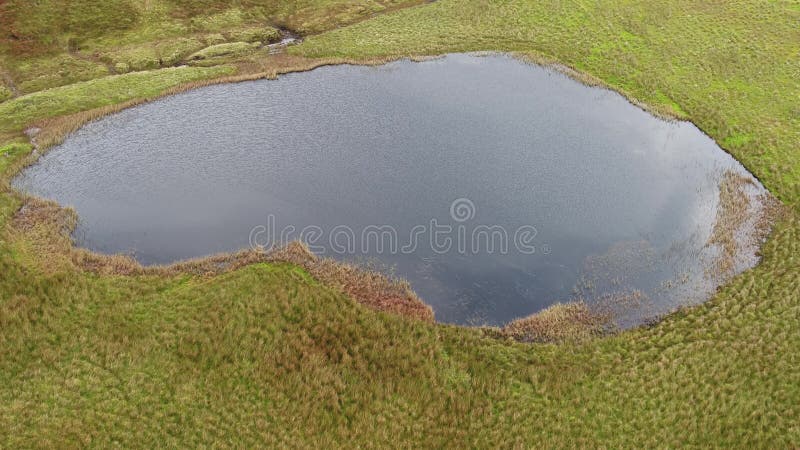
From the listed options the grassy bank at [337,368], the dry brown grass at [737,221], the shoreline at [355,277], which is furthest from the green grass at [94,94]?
the dry brown grass at [737,221]

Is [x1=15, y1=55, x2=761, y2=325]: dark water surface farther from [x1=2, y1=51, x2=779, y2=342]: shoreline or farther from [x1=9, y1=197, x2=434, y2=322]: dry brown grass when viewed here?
[x1=9, y1=197, x2=434, y2=322]: dry brown grass

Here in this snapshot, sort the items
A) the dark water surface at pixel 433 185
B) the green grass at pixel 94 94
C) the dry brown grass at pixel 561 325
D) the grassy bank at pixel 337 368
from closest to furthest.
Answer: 1. the grassy bank at pixel 337 368
2. the dry brown grass at pixel 561 325
3. the dark water surface at pixel 433 185
4. the green grass at pixel 94 94

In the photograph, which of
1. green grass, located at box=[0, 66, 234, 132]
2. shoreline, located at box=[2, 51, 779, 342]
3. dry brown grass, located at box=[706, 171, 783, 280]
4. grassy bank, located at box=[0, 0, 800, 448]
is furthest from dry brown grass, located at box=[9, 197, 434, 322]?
green grass, located at box=[0, 66, 234, 132]

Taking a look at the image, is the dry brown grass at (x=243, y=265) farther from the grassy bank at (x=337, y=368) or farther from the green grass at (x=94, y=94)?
the green grass at (x=94, y=94)

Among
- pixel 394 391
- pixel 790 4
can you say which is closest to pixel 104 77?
pixel 394 391

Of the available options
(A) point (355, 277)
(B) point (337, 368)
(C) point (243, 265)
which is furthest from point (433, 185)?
(B) point (337, 368)

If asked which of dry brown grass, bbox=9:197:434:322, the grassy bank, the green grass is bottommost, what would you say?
the grassy bank

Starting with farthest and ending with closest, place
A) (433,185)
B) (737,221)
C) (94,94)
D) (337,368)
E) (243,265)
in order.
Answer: (94,94) < (433,185) < (737,221) < (243,265) < (337,368)

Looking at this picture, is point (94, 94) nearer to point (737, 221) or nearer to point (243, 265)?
point (243, 265)
